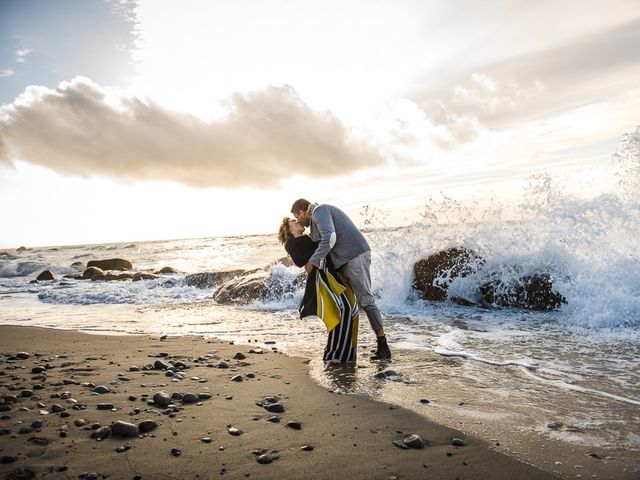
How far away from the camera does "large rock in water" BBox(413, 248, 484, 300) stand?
10188 mm

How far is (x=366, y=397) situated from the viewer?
13.1 feet

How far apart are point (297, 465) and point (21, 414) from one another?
87.2 inches

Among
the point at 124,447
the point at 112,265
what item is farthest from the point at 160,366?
the point at 112,265

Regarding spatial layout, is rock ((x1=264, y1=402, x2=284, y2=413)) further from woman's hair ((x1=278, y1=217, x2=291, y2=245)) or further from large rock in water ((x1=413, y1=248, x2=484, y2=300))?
large rock in water ((x1=413, y1=248, x2=484, y2=300))

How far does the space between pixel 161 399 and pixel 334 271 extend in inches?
101

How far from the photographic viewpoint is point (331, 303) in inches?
213

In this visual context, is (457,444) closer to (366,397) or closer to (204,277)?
(366,397)

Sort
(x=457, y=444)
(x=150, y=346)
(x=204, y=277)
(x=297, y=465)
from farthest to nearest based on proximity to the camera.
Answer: (x=204, y=277) → (x=150, y=346) → (x=457, y=444) → (x=297, y=465)

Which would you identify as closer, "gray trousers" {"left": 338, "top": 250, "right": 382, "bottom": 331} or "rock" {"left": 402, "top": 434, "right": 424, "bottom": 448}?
"rock" {"left": 402, "top": 434, "right": 424, "bottom": 448}

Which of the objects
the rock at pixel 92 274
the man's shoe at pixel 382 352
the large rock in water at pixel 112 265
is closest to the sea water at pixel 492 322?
the man's shoe at pixel 382 352

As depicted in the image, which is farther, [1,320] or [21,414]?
[1,320]

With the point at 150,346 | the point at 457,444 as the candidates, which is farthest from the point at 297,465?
the point at 150,346

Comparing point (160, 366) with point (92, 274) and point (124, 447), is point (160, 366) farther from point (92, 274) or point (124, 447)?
point (92, 274)

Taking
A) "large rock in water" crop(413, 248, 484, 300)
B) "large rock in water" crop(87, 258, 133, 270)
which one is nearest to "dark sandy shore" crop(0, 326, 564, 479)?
"large rock in water" crop(413, 248, 484, 300)
